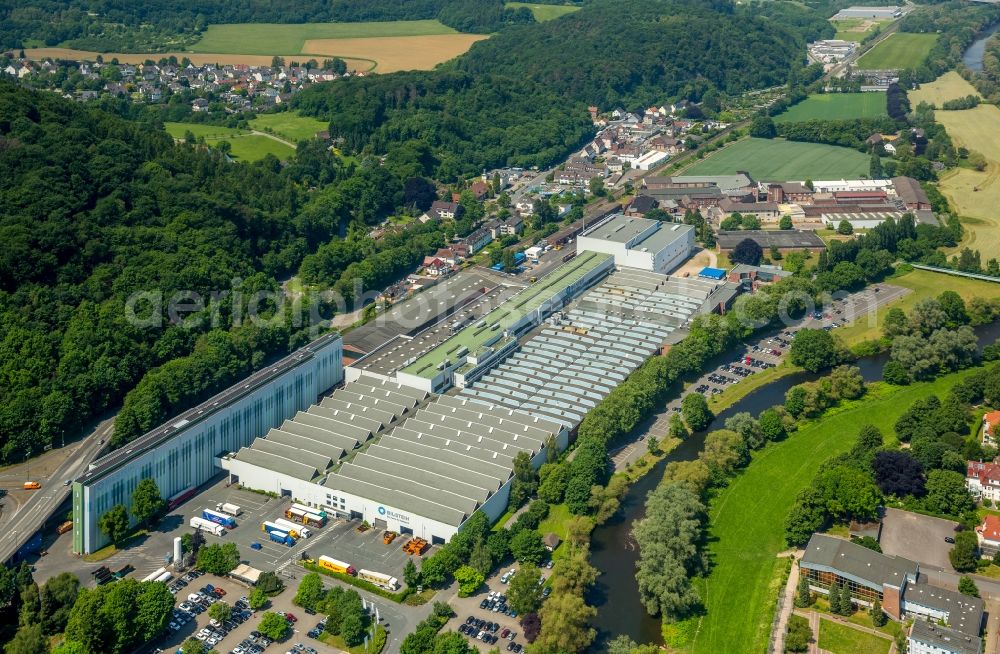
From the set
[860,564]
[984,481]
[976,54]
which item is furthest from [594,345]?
[976,54]

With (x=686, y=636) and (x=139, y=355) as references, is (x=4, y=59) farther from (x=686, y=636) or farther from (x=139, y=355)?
(x=686, y=636)

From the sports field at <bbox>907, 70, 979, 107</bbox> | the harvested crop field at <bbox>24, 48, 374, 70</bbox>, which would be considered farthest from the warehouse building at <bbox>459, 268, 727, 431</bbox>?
the harvested crop field at <bbox>24, 48, 374, 70</bbox>

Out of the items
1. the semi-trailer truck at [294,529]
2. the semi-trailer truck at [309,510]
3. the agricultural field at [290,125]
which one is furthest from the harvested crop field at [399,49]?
the semi-trailer truck at [294,529]

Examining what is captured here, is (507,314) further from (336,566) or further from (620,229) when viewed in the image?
(336,566)

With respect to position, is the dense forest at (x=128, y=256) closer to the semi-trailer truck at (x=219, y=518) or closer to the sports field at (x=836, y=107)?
the semi-trailer truck at (x=219, y=518)

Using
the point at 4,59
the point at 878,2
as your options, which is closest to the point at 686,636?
the point at 4,59

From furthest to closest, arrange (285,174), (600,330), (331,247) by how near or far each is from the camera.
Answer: (285,174)
(331,247)
(600,330)
